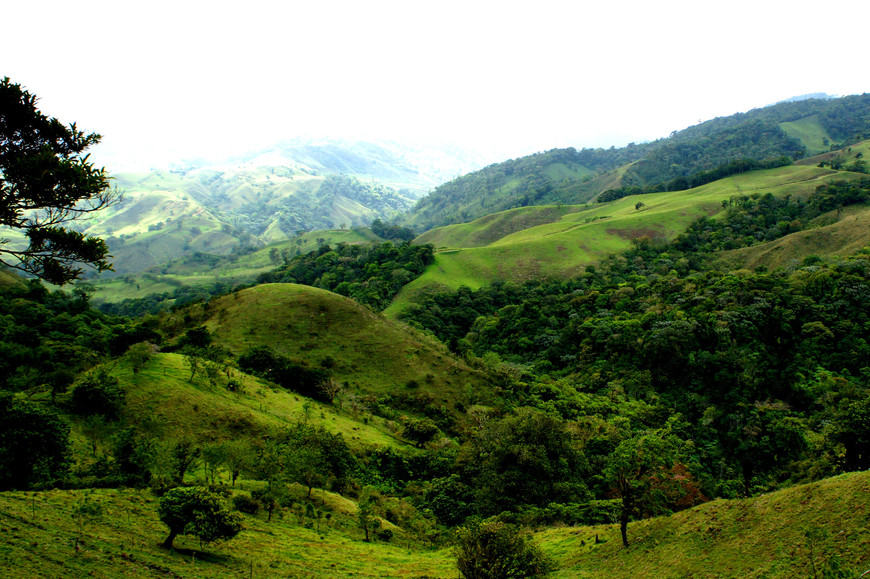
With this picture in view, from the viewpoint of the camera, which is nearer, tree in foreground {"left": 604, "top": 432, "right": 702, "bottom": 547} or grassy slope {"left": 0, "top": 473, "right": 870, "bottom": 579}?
grassy slope {"left": 0, "top": 473, "right": 870, "bottom": 579}

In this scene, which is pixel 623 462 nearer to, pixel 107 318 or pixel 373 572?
pixel 373 572

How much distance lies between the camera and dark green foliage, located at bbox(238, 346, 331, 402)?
57.6 metres

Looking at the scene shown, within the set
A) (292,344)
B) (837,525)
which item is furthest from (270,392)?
(837,525)

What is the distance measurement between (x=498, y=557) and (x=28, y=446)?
937 inches

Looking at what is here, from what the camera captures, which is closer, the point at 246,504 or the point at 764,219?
the point at 246,504

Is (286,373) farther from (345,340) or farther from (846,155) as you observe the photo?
(846,155)

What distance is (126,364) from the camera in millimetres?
41094

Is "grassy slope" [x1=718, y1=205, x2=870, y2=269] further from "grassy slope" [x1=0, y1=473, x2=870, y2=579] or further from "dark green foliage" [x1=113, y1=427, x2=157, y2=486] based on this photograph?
"dark green foliage" [x1=113, y1=427, x2=157, y2=486]

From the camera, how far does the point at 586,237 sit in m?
150

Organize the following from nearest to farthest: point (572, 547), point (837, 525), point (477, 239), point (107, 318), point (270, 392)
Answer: point (837, 525), point (572, 547), point (270, 392), point (107, 318), point (477, 239)

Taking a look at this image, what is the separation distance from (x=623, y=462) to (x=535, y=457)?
15.0 m

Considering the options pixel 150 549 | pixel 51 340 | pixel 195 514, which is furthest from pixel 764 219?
pixel 51 340

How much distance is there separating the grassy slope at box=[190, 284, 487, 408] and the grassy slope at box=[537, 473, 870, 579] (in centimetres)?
4160

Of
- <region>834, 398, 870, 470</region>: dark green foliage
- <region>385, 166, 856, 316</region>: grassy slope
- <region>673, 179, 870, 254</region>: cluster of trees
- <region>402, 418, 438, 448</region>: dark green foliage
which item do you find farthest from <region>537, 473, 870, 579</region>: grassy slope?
<region>673, 179, 870, 254</region>: cluster of trees
